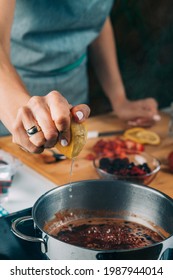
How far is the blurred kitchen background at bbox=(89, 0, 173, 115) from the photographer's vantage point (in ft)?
10.1

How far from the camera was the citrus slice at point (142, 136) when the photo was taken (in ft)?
5.81

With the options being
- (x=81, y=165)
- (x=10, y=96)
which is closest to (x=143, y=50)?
(x=81, y=165)

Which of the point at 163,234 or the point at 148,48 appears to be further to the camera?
the point at 148,48

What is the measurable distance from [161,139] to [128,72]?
4.87ft

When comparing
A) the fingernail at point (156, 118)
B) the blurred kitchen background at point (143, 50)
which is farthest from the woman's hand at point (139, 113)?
the blurred kitchen background at point (143, 50)

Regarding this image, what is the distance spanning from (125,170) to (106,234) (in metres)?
0.41

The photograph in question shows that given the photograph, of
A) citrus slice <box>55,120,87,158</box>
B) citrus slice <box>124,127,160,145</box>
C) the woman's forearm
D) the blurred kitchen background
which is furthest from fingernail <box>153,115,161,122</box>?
the blurred kitchen background

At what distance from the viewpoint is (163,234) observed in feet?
3.65

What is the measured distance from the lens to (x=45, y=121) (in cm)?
104

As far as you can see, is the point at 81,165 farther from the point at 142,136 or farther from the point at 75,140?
the point at 75,140

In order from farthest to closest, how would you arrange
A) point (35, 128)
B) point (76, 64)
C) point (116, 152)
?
point (76, 64) → point (116, 152) → point (35, 128)
